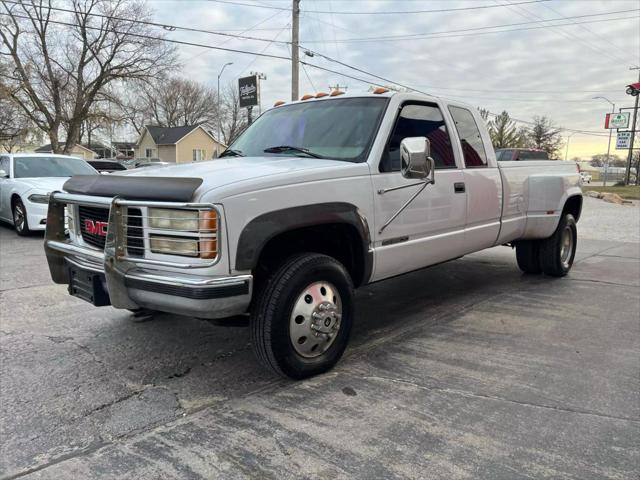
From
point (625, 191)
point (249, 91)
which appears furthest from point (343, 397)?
point (625, 191)

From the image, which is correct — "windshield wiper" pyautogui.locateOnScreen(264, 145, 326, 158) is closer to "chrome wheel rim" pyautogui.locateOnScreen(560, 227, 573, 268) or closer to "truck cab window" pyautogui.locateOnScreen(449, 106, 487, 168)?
"truck cab window" pyautogui.locateOnScreen(449, 106, 487, 168)

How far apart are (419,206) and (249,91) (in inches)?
815

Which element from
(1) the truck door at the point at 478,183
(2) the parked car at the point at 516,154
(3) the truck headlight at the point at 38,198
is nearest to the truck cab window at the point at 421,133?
(1) the truck door at the point at 478,183

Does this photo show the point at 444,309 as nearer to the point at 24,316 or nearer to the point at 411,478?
the point at 411,478

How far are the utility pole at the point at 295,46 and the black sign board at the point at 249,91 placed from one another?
2374 millimetres

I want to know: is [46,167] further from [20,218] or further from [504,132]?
[504,132]

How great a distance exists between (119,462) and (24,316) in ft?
9.50

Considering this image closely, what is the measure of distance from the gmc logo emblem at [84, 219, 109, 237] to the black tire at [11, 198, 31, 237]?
21.7 ft

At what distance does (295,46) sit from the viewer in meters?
21.1

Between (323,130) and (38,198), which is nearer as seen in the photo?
(323,130)

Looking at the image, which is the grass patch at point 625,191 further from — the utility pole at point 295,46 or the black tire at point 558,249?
the black tire at point 558,249

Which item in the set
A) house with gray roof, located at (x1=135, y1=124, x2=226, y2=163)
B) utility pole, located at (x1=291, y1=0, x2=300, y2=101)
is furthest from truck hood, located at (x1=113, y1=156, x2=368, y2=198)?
house with gray roof, located at (x1=135, y1=124, x2=226, y2=163)

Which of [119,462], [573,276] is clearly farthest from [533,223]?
[119,462]

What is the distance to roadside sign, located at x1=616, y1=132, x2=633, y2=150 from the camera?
120ft
